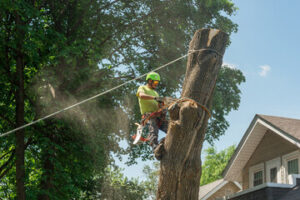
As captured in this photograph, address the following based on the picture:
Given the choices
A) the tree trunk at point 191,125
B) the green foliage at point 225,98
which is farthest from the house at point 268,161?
the tree trunk at point 191,125

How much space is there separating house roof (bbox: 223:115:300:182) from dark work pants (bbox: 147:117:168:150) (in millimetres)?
8132

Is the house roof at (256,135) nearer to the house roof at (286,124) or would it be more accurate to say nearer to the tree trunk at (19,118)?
the house roof at (286,124)

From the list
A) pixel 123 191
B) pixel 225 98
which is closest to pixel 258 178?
pixel 225 98

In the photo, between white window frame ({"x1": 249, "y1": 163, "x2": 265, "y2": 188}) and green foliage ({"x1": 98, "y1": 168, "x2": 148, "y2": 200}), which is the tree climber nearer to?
white window frame ({"x1": 249, "y1": 163, "x2": 265, "y2": 188})

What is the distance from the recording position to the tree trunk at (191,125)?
15.6 feet

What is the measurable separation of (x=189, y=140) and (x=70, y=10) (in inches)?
512

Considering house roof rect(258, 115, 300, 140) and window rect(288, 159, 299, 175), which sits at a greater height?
house roof rect(258, 115, 300, 140)

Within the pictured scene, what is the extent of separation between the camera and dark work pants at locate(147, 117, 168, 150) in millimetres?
6005

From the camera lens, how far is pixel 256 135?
1567 centimetres

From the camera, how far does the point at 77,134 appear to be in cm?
1600

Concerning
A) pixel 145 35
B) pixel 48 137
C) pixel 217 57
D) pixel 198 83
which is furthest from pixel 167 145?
pixel 145 35

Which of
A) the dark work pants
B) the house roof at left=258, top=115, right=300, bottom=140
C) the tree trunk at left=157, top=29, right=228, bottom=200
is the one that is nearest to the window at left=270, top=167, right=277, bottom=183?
the house roof at left=258, top=115, right=300, bottom=140

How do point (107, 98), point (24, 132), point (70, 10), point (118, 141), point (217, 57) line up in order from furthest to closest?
point (118, 141)
point (107, 98)
point (70, 10)
point (24, 132)
point (217, 57)

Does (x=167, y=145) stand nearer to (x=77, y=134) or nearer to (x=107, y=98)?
(x=77, y=134)
